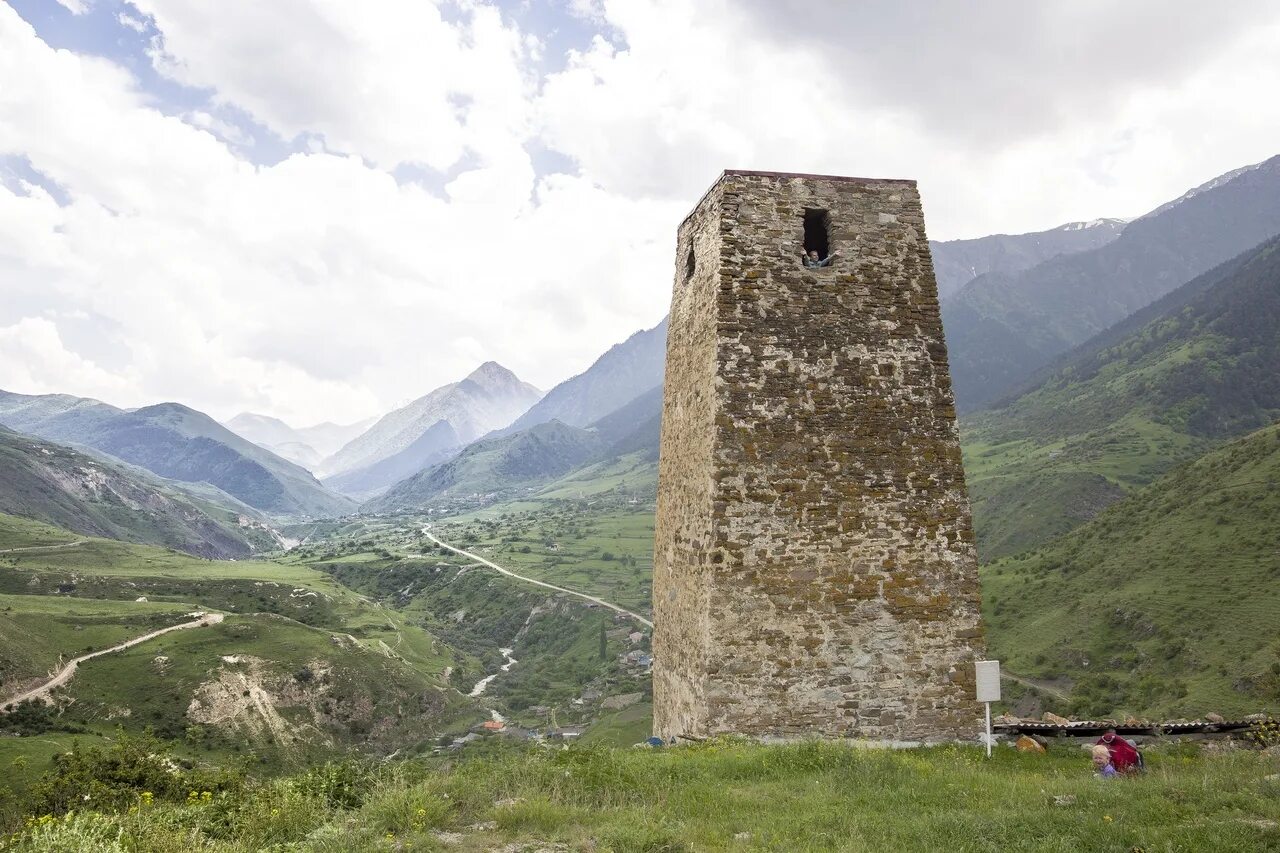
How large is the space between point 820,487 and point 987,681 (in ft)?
12.7

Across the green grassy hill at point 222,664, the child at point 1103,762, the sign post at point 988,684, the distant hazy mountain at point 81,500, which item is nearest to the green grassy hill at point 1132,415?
the green grassy hill at point 222,664

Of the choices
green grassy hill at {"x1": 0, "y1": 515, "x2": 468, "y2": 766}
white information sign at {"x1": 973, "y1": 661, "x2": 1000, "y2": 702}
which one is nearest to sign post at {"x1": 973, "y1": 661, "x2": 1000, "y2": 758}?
white information sign at {"x1": 973, "y1": 661, "x2": 1000, "y2": 702}

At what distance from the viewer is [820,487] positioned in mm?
11320

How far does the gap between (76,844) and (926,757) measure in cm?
1007

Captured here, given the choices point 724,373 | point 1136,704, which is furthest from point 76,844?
point 1136,704

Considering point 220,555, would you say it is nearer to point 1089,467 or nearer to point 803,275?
point 1089,467

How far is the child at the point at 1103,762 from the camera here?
1002 cm

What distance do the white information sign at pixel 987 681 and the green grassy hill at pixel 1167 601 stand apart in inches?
1330

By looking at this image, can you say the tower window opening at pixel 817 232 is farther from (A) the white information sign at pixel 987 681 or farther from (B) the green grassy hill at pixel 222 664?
(B) the green grassy hill at pixel 222 664

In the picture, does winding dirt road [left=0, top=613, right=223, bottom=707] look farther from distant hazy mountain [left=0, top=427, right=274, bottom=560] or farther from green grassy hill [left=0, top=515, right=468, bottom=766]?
distant hazy mountain [left=0, top=427, right=274, bottom=560]

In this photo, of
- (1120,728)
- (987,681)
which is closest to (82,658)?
(987,681)

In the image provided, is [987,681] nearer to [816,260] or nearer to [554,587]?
[816,260]

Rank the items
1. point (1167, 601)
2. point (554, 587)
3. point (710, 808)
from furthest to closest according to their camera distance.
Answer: point (554, 587) < point (1167, 601) < point (710, 808)

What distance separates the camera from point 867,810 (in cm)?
791
